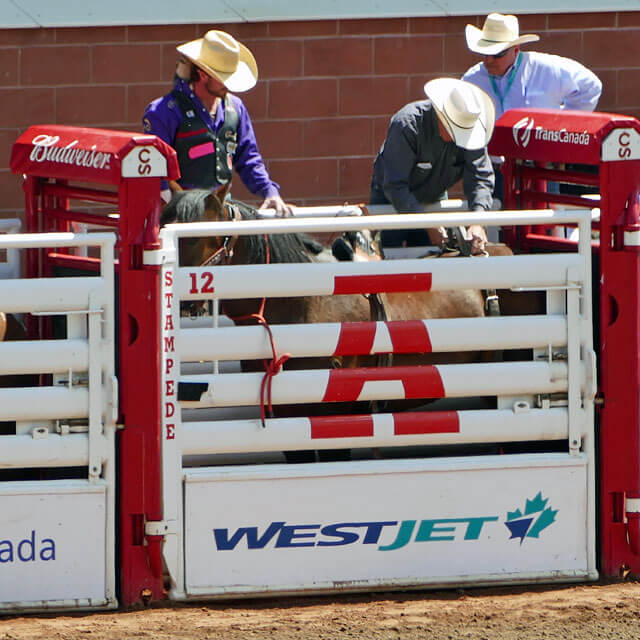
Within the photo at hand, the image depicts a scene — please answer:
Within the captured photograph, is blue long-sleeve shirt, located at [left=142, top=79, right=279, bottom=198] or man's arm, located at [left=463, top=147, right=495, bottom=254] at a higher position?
blue long-sleeve shirt, located at [left=142, top=79, right=279, bottom=198]

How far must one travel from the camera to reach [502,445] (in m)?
5.07

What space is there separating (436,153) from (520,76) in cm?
125

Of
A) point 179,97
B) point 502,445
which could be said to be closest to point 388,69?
point 179,97

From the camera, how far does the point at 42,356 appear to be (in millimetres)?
4438

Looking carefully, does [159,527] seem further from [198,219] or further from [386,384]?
[198,219]

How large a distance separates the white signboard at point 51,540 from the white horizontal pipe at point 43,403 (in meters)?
0.25

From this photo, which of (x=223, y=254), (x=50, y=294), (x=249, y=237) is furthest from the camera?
(x=249, y=237)

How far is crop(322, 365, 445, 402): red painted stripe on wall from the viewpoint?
467 centimetres

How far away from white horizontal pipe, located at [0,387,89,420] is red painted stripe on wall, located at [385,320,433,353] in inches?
43.9

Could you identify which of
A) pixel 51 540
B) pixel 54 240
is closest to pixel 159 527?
pixel 51 540

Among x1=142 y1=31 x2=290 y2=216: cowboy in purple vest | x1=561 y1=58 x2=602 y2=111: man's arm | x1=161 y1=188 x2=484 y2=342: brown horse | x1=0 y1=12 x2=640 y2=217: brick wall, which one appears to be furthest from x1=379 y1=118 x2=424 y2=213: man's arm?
x1=0 y1=12 x2=640 y2=217: brick wall

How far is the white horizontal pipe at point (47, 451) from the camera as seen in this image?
4.46m

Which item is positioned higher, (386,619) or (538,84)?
(538,84)

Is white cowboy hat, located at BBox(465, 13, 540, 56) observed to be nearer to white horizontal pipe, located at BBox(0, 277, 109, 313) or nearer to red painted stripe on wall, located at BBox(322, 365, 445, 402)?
red painted stripe on wall, located at BBox(322, 365, 445, 402)
